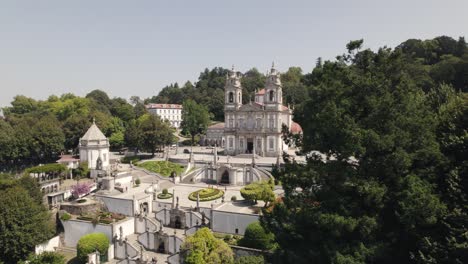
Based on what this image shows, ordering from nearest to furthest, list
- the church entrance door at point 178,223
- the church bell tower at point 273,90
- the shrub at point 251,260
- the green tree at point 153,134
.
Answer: the shrub at point 251,260, the church entrance door at point 178,223, the church bell tower at point 273,90, the green tree at point 153,134

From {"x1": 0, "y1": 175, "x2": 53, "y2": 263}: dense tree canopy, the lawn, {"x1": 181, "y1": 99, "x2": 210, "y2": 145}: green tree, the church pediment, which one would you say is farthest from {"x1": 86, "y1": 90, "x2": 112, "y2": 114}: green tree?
{"x1": 0, "y1": 175, "x2": 53, "y2": 263}: dense tree canopy

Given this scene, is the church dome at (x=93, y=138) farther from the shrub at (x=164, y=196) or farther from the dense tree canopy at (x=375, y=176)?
the dense tree canopy at (x=375, y=176)

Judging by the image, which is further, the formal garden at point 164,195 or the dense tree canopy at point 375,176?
the formal garden at point 164,195

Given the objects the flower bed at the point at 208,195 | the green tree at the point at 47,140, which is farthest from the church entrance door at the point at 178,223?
the green tree at the point at 47,140

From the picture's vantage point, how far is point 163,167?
4631cm

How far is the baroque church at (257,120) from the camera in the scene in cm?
4944

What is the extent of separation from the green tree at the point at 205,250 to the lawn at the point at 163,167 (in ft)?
76.4

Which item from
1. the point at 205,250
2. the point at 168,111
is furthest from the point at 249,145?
the point at 168,111

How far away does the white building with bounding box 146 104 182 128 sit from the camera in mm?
100438

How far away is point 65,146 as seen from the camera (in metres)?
55.2

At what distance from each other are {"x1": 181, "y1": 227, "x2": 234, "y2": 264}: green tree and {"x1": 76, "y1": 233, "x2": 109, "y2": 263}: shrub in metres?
8.33

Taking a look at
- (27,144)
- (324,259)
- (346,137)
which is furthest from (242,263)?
(27,144)

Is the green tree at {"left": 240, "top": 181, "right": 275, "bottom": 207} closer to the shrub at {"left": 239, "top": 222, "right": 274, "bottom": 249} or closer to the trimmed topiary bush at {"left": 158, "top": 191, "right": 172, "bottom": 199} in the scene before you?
the shrub at {"left": 239, "top": 222, "right": 274, "bottom": 249}

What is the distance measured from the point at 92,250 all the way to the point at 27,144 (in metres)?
31.2
